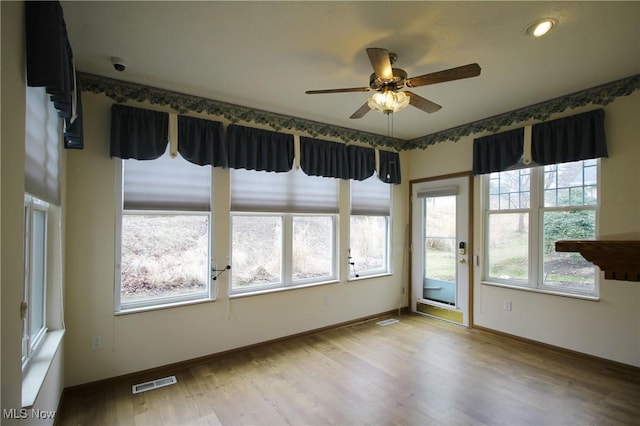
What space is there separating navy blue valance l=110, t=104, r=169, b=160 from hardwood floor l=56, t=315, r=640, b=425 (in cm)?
206

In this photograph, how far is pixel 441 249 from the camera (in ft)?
15.3

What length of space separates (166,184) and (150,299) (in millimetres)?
1127

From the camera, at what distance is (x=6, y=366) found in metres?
1.17

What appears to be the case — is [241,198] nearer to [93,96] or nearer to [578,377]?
[93,96]

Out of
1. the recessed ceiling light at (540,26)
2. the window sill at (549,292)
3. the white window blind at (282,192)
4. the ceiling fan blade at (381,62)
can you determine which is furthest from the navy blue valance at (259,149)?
the window sill at (549,292)

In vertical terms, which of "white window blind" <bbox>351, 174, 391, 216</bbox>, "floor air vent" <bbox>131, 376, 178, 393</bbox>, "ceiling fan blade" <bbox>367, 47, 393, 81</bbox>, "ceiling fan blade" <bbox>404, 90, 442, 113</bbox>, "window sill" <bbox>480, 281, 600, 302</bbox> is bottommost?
"floor air vent" <bbox>131, 376, 178, 393</bbox>

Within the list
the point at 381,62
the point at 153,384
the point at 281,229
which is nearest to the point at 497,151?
the point at 381,62

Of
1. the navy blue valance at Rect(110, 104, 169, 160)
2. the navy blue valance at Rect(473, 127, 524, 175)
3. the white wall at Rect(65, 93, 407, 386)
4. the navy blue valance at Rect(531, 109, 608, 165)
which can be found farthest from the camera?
the navy blue valance at Rect(473, 127, 524, 175)

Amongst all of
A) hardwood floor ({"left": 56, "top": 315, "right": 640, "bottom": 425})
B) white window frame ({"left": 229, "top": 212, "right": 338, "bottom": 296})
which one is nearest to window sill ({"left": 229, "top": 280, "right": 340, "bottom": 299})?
white window frame ({"left": 229, "top": 212, "right": 338, "bottom": 296})

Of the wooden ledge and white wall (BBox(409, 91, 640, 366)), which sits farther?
white wall (BBox(409, 91, 640, 366))

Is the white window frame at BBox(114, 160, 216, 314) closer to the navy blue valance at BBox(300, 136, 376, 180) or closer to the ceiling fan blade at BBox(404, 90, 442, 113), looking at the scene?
the navy blue valance at BBox(300, 136, 376, 180)

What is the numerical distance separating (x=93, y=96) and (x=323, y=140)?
2.44 metres

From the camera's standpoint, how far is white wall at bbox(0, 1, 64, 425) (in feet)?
3.77

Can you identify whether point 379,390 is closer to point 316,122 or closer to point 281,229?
point 281,229
